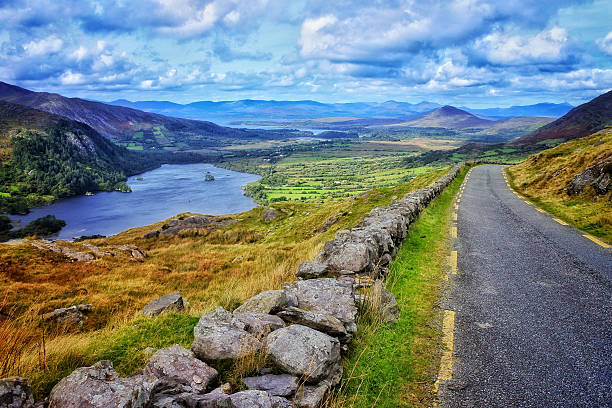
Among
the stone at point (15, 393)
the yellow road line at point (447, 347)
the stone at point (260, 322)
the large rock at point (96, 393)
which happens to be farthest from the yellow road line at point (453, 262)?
the stone at point (15, 393)

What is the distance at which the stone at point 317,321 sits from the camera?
5449 mm

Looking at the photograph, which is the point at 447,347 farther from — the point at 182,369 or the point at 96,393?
the point at 96,393

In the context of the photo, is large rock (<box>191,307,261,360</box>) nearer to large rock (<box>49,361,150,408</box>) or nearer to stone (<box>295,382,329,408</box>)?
stone (<box>295,382,329,408</box>)

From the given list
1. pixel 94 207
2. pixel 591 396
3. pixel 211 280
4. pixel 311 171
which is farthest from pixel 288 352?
pixel 311 171

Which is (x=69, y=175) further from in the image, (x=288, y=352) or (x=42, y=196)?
(x=288, y=352)

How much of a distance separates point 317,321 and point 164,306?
4.68m

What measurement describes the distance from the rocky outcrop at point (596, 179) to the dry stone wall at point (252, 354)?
19.0 metres

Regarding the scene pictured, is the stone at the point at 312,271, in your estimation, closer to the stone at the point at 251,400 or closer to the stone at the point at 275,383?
the stone at the point at 275,383

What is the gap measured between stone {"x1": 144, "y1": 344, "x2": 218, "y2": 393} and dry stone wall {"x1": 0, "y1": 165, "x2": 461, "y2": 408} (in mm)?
11

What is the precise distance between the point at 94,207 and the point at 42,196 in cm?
3345

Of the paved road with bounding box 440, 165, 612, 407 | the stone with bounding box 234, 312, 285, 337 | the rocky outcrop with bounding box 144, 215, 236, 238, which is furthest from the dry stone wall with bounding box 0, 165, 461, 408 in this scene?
the rocky outcrop with bounding box 144, 215, 236, 238

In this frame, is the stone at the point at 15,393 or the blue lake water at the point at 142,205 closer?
the stone at the point at 15,393

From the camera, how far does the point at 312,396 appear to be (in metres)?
4.09

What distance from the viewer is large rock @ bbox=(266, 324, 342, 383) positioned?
436cm
